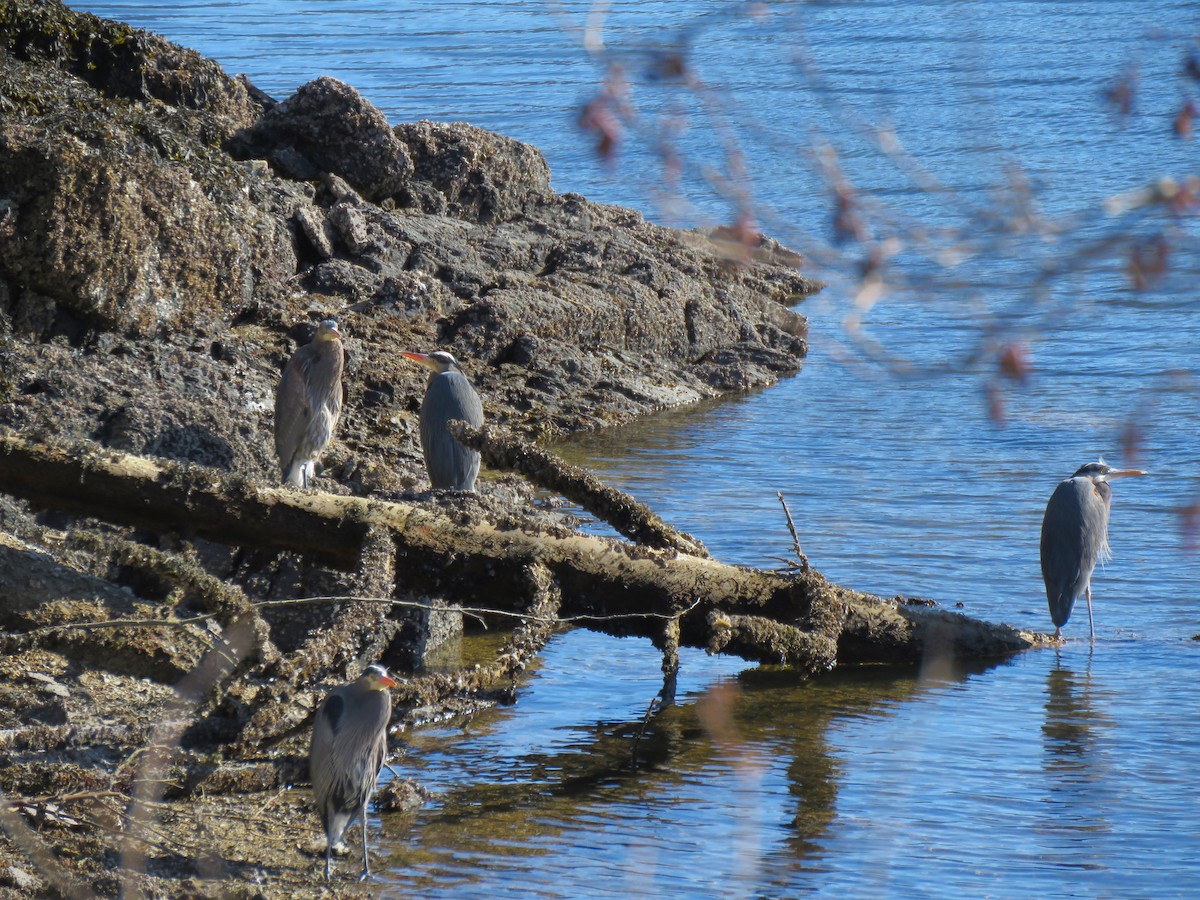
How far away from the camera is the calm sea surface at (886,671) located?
8.93 ft

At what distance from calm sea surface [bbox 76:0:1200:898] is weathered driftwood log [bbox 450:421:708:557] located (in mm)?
674

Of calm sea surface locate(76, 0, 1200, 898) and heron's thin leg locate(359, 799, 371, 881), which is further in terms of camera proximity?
heron's thin leg locate(359, 799, 371, 881)

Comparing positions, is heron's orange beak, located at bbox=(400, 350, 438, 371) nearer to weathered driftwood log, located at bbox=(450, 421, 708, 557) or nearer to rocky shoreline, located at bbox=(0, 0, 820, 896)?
rocky shoreline, located at bbox=(0, 0, 820, 896)

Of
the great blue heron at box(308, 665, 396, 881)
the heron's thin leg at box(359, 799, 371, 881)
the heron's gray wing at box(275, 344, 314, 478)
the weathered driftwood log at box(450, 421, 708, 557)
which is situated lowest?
the heron's thin leg at box(359, 799, 371, 881)

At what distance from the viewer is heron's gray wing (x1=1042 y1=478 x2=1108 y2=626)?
6586 millimetres

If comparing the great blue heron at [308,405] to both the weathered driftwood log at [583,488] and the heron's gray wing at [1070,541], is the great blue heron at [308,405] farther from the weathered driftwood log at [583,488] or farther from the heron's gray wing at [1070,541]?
the heron's gray wing at [1070,541]

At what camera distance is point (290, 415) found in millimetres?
7016

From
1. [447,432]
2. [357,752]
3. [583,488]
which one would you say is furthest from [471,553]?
[447,432]

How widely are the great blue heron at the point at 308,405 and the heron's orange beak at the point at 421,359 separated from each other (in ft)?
2.66

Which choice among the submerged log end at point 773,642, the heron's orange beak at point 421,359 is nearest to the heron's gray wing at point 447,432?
the heron's orange beak at point 421,359

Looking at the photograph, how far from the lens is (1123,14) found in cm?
2292

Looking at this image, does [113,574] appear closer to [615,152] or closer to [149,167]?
[149,167]

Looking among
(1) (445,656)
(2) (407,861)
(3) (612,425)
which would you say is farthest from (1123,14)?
(2) (407,861)

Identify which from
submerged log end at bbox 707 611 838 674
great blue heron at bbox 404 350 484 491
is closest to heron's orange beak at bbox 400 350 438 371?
great blue heron at bbox 404 350 484 491
